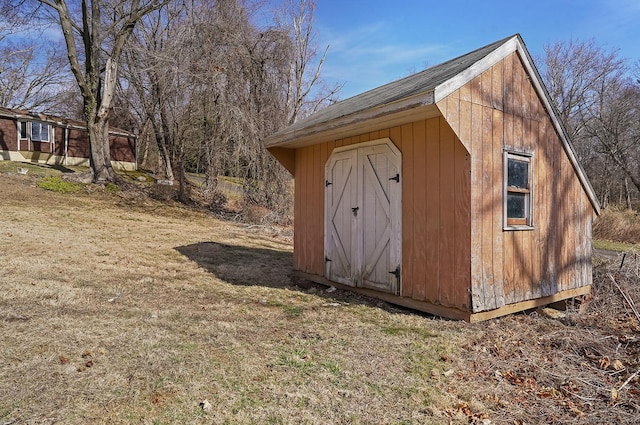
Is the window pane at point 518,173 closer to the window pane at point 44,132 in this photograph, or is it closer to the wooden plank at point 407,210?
the wooden plank at point 407,210

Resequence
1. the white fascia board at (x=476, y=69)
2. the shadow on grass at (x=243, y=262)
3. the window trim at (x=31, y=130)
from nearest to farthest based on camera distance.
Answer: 1. the white fascia board at (x=476, y=69)
2. the shadow on grass at (x=243, y=262)
3. the window trim at (x=31, y=130)

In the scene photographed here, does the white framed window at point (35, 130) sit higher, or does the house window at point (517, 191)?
the white framed window at point (35, 130)

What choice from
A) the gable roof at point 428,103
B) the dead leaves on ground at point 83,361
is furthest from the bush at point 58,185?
the dead leaves on ground at point 83,361

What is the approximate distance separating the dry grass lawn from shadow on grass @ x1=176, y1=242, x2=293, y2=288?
8.5 inches

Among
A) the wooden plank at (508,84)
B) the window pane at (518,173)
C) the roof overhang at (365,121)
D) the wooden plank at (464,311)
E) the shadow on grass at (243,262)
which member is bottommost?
the wooden plank at (464,311)

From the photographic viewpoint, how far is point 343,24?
1460 cm

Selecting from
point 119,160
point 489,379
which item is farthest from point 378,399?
point 119,160

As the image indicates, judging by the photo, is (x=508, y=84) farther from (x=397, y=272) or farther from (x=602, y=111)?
(x=602, y=111)

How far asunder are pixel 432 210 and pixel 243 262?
179 inches

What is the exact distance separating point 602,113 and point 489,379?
3041 cm

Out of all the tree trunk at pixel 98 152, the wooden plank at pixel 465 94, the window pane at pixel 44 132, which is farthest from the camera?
the window pane at pixel 44 132

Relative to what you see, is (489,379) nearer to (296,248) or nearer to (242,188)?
(296,248)

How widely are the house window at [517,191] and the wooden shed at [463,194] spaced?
0.01 m

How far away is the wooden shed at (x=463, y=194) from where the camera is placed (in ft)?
14.4
